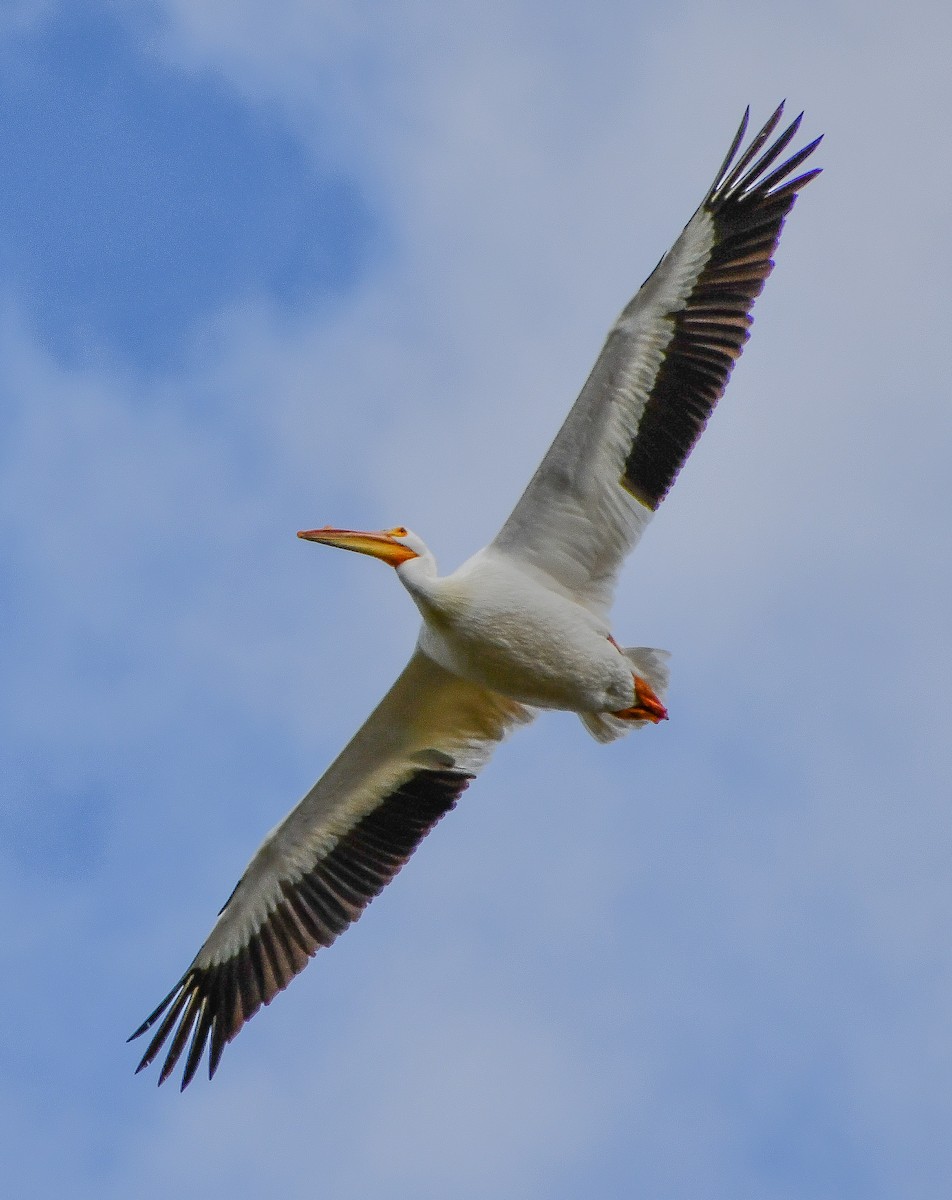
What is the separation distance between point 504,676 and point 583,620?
0.51 metres

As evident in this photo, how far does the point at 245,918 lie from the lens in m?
11.6

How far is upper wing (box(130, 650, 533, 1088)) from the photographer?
1145 cm

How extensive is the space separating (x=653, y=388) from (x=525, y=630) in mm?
1451

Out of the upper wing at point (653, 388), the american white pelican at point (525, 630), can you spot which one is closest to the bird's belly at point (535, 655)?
the american white pelican at point (525, 630)

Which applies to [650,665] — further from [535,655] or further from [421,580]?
[421,580]

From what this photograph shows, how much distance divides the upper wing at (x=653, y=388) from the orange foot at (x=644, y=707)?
486mm

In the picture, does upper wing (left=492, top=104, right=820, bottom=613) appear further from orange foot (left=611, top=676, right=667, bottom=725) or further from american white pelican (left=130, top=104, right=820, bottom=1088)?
orange foot (left=611, top=676, right=667, bottom=725)

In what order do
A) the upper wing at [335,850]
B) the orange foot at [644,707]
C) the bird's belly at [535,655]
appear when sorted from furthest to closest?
the upper wing at [335,850] < the orange foot at [644,707] < the bird's belly at [535,655]

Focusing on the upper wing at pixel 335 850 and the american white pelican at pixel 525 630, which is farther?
the upper wing at pixel 335 850

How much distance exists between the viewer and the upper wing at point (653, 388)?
35.1ft

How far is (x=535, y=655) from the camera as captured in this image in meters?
10.6

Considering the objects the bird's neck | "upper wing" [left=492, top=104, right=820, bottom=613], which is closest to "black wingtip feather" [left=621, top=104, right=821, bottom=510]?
"upper wing" [left=492, top=104, right=820, bottom=613]

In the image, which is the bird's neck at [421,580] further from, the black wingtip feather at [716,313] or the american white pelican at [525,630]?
the black wingtip feather at [716,313]

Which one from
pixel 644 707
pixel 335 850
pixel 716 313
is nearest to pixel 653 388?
pixel 716 313
